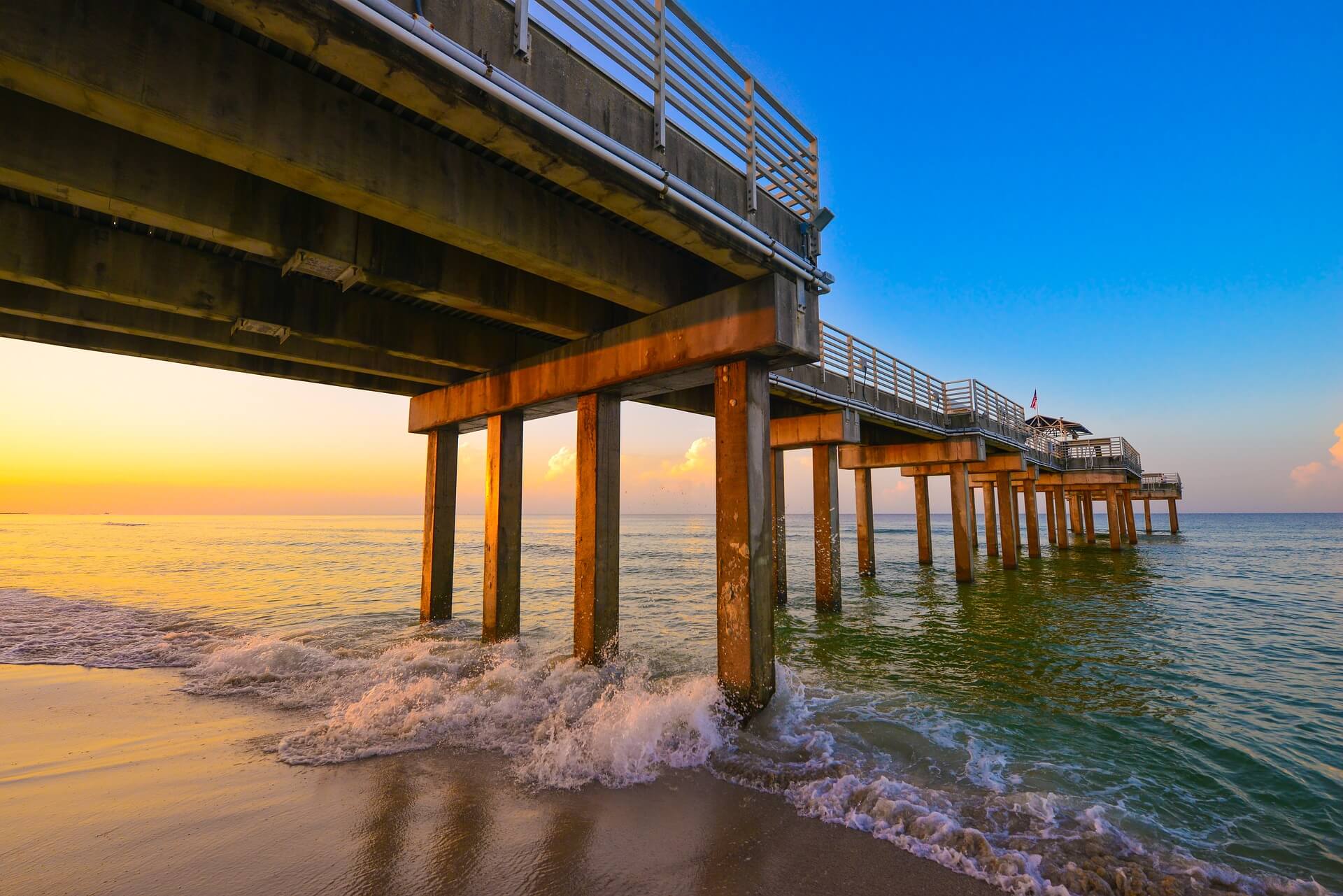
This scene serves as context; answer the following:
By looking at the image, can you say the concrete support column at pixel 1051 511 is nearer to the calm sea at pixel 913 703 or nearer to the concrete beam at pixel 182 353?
the calm sea at pixel 913 703

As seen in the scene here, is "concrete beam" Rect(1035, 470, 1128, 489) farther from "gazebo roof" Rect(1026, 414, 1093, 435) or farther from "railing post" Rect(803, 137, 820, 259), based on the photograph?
"railing post" Rect(803, 137, 820, 259)

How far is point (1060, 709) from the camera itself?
319 inches

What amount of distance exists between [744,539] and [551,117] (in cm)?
462

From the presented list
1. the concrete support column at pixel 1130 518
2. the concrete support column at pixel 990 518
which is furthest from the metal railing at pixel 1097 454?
the concrete support column at pixel 1130 518

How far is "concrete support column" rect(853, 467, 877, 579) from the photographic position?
933 inches

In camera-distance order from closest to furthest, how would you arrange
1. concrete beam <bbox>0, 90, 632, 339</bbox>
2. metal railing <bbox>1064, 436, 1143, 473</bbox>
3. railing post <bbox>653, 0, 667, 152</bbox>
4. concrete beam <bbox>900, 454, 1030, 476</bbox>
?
concrete beam <bbox>0, 90, 632, 339</bbox>
railing post <bbox>653, 0, 667, 152</bbox>
concrete beam <bbox>900, 454, 1030, 476</bbox>
metal railing <bbox>1064, 436, 1143, 473</bbox>

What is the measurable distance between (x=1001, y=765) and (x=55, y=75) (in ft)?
30.1

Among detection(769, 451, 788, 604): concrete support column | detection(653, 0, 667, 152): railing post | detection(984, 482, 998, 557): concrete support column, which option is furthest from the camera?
detection(984, 482, 998, 557): concrete support column

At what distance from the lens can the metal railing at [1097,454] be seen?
3794 centimetres

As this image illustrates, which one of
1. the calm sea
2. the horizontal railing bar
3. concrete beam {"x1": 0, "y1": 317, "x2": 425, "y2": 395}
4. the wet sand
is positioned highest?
the horizontal railing bar

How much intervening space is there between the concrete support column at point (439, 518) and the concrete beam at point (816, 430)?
783 centimetres

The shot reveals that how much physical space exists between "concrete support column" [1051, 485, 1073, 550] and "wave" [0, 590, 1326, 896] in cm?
4017

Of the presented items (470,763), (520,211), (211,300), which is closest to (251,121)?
(520,211)

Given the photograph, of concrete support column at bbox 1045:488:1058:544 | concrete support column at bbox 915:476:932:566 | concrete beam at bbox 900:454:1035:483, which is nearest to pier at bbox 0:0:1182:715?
concrete beam at bbox 900:454:1035:483
